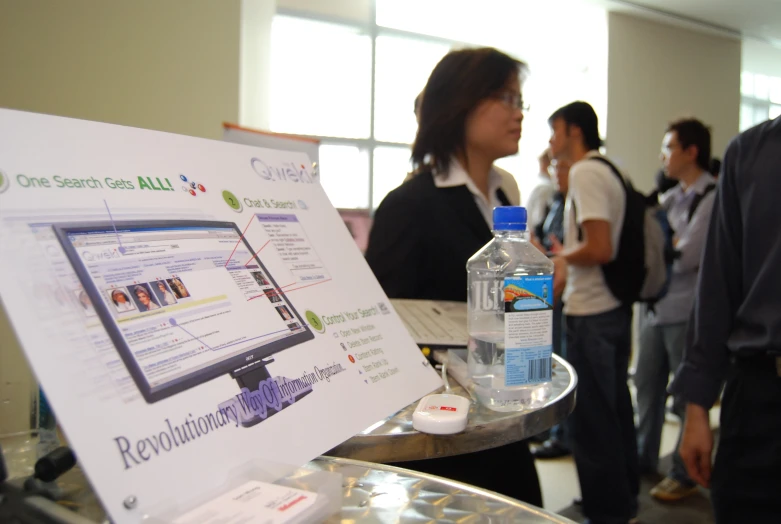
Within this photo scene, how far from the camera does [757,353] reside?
986mm

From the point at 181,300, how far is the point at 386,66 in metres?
4.42

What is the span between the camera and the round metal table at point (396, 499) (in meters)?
0.35

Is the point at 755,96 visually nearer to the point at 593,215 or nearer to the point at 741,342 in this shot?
the point at 593,215

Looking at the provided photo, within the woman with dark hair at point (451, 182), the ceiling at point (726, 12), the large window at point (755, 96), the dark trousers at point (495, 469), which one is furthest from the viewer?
the large window at point (755, 96)

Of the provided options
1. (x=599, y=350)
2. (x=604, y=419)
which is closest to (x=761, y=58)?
(x=599, y=350)

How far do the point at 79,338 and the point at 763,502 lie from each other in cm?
118

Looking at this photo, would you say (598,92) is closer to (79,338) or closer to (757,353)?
(757,353)

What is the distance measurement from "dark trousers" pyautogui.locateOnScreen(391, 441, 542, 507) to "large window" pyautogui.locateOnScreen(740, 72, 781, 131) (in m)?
6.03

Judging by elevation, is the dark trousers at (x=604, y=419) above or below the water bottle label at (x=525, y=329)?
below

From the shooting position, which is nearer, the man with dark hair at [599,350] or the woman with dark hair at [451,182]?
the woman with dark hair at [451,182]

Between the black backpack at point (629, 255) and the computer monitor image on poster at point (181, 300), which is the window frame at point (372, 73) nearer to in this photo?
the black backpack at point (629, 255)

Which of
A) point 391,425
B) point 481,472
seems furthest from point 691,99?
point 391,425

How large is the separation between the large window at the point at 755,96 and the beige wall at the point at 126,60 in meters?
5.47

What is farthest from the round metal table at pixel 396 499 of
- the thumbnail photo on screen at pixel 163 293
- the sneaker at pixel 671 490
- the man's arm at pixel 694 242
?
the man's arm at pixel 694 242
